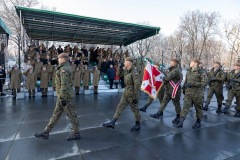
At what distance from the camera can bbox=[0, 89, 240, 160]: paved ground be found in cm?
383

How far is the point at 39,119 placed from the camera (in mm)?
6363

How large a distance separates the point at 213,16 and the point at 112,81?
115 feet

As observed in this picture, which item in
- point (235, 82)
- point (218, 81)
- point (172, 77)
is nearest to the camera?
point (172, 77)

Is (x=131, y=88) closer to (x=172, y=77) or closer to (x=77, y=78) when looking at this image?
(x=172, y=77)

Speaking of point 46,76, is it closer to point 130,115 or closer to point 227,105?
point 130,115

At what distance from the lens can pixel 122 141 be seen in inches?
179

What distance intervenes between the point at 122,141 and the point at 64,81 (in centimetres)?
194

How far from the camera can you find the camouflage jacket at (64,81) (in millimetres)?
4316

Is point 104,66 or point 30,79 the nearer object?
point 30,79

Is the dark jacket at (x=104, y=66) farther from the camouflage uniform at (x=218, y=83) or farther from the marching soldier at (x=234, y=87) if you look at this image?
the marching soldier at (x=234, y=87)

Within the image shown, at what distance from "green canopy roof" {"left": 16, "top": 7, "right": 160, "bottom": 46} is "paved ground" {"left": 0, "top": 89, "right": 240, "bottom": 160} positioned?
20.5ft

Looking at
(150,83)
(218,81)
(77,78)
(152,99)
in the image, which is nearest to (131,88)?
(150,83)

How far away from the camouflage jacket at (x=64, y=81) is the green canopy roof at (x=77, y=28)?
6846 mm

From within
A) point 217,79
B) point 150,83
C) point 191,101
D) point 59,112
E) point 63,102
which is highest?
point 217,79
